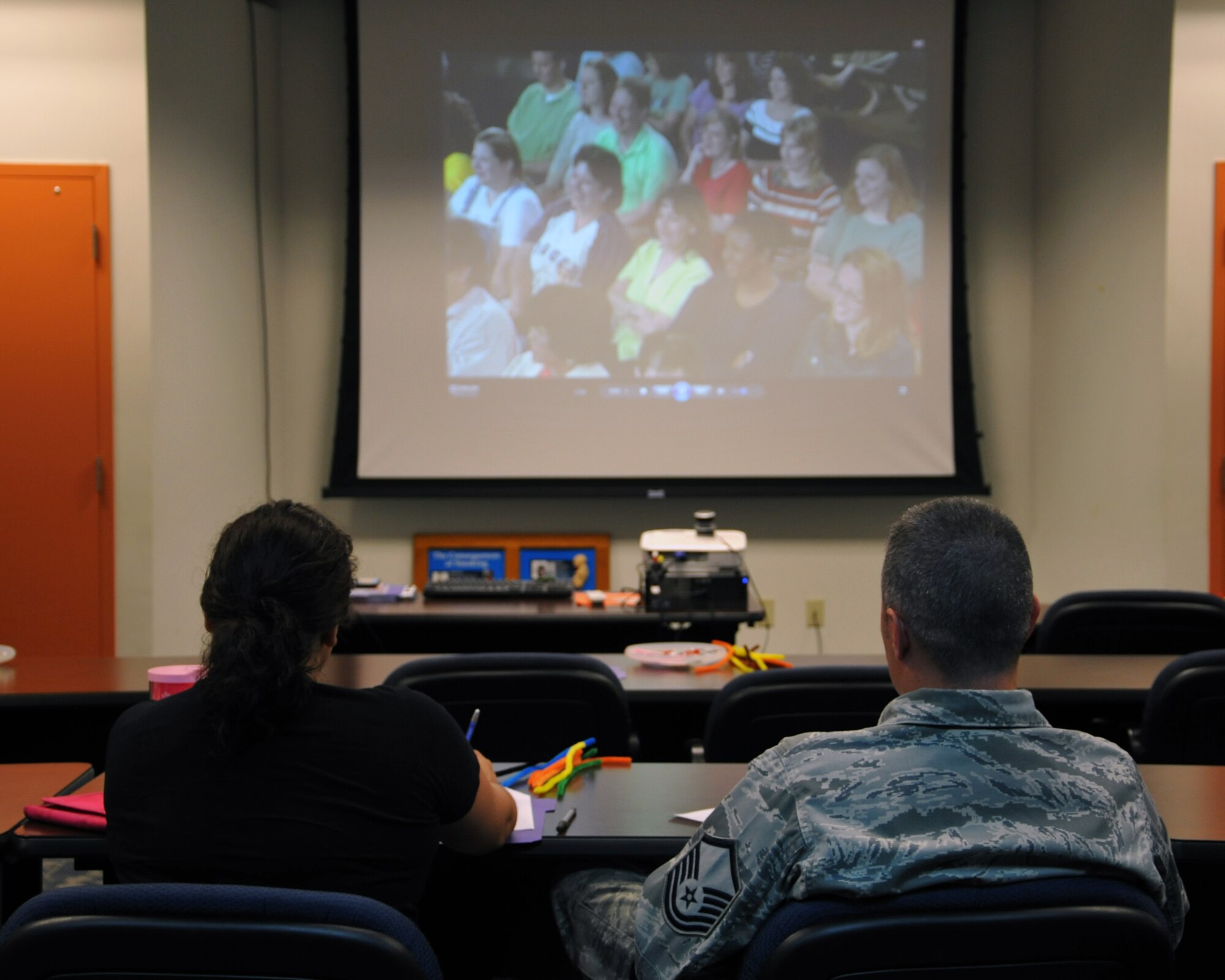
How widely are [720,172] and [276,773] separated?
4115mm

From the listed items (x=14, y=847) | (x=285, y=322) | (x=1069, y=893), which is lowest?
(x=14, y=847)

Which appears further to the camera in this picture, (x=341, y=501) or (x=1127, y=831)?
(x=341, y=501)

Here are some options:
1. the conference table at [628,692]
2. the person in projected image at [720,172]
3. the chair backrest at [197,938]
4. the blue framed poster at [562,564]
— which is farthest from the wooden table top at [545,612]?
the chair backrest at [197,938]

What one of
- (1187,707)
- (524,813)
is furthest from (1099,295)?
(524,813)

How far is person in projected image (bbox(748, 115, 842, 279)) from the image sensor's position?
15.9 ft

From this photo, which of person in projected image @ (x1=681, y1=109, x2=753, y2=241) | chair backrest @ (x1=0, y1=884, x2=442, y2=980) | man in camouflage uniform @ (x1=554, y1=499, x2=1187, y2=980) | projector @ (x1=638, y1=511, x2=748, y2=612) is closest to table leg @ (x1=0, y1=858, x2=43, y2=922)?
chair backrest @ (x1=0, y1=884, x2=442, y2=980)

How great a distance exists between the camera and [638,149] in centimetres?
484

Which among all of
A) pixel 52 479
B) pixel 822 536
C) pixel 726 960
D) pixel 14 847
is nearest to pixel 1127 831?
pixel 726 960

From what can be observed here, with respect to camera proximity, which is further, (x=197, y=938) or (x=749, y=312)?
(x=749, y=312)

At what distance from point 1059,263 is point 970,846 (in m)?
4.30

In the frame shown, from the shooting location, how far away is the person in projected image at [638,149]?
4.82m

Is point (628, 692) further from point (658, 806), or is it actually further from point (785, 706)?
point (658, 806)

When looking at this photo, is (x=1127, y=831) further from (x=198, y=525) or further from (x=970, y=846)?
(x=198, y=525)

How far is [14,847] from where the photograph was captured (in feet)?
4.90
